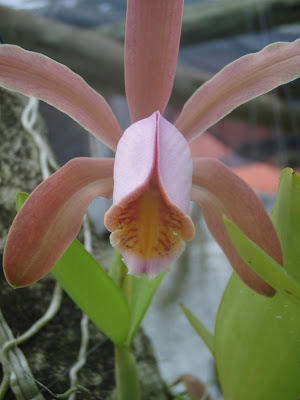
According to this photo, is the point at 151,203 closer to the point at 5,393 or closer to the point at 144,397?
the point at 5,393

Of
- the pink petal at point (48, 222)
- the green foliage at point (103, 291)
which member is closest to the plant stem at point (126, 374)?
the green foliage at point (103, 291)

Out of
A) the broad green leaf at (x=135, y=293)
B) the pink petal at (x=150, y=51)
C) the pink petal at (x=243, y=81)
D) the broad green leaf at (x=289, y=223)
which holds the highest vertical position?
the pink petal at (x=150, y=51)

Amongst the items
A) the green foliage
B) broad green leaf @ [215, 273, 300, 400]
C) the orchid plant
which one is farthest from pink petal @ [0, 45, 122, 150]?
broad green leaf @ [215, 273, 300, 400]

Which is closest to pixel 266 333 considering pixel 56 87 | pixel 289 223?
pixel 289 223

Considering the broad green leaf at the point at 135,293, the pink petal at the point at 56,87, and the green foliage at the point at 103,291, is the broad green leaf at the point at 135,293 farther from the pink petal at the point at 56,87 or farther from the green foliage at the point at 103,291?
the pink petal at the point at 56,87

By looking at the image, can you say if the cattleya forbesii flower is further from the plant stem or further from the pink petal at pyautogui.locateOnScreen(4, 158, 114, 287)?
the plant stem

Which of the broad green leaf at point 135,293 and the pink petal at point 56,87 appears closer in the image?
the pink petal at point 56,87
